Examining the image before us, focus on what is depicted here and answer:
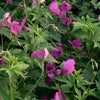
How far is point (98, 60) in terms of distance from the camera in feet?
7.39

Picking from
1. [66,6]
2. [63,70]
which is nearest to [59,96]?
[63,70]

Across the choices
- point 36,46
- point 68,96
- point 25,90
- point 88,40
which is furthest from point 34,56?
point 88,40

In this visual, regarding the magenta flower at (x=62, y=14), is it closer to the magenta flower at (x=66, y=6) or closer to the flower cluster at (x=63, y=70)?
the magenta flower at (x=66, y=6)

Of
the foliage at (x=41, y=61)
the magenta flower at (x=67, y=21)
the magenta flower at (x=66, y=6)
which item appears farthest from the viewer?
the magenta flower at (x=67, y=21)

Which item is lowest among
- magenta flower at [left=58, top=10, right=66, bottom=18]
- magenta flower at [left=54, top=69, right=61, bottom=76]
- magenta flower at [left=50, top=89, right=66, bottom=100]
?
magenta flower at [left=50, top=89, right=66, bottom=100]

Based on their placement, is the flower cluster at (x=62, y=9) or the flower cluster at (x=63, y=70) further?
the flower cluster at (x=62, y=9)

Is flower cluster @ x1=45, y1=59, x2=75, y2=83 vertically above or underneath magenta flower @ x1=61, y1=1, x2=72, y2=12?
underneath

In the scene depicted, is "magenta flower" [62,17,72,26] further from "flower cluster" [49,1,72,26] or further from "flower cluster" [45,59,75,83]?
"flower cluster" [45,59,75,83]

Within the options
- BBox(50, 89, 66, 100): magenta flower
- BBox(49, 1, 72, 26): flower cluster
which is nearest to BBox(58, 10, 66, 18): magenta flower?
BBox(49, 1, 72, 26): flower cluster

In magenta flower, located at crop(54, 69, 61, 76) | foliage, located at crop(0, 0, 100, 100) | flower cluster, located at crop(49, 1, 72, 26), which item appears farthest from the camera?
flower cluster, located at crop(49, 1, 72, 26)

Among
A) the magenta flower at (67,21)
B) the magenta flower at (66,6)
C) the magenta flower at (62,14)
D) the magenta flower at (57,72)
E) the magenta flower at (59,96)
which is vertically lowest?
the magenta flower at (59,96)

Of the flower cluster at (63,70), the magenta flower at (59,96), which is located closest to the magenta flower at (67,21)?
the flower cluster at (63,70)

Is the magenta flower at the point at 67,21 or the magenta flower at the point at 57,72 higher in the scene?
the magenta flower at the point at 67,21

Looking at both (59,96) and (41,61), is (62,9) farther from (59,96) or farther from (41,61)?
(59,96)
